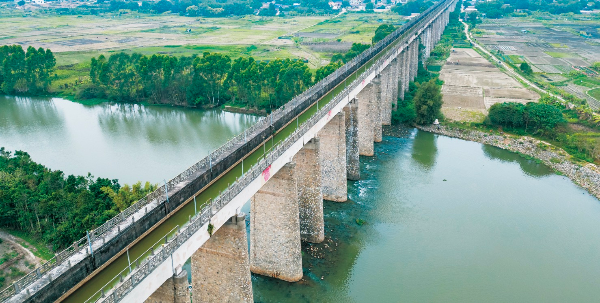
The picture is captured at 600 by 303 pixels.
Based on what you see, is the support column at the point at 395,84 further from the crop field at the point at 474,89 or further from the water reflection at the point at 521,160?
the water reflection at the point at 521,160

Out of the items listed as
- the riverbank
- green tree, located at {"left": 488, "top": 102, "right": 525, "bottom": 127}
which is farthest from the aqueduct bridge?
green tree, located at {"left": 488, "top": 102, "right": 525, "bottom": 127}

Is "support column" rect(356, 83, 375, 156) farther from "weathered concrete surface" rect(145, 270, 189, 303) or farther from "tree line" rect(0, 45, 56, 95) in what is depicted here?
"tree line" rect(0, 45, 56, 95)

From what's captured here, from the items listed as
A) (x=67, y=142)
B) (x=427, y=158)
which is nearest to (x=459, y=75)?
(x=427, y=158)

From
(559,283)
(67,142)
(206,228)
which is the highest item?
(206,228)

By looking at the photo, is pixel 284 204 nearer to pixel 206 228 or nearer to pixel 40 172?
pixel 206 228

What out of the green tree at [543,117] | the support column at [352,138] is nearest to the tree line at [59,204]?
the support column at [352,138]

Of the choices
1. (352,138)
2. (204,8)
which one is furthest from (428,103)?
(204,8)
